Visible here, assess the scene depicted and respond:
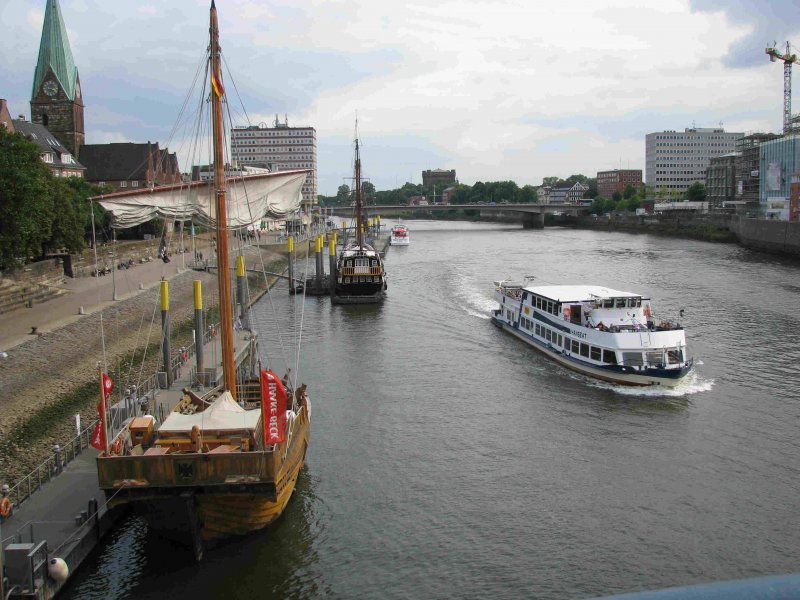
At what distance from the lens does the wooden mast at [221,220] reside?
2245 cm

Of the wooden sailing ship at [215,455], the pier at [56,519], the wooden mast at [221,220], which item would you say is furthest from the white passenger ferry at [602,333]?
the pier at [56,519]

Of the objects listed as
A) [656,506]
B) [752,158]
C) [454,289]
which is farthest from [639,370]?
[752,158]

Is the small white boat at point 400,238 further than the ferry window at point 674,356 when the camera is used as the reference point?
Yes

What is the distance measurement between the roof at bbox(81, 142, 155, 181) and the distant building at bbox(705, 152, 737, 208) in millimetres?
119478

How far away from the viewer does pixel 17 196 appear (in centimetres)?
4491

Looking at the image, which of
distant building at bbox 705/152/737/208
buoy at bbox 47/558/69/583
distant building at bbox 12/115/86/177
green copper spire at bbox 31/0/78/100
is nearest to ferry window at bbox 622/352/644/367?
buoy at bbox 47/558/69/583

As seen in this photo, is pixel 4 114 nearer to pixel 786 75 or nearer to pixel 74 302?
pixel 74 302

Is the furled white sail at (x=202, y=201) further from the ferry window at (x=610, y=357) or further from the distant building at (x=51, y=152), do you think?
the distant building at (x=51, y=152)

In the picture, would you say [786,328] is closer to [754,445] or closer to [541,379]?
[541,379]

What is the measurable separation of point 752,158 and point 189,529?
16951 cm

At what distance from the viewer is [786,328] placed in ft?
159

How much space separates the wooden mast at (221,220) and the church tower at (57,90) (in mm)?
108442

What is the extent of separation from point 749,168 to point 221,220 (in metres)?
167

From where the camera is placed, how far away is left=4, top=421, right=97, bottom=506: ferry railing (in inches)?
789
